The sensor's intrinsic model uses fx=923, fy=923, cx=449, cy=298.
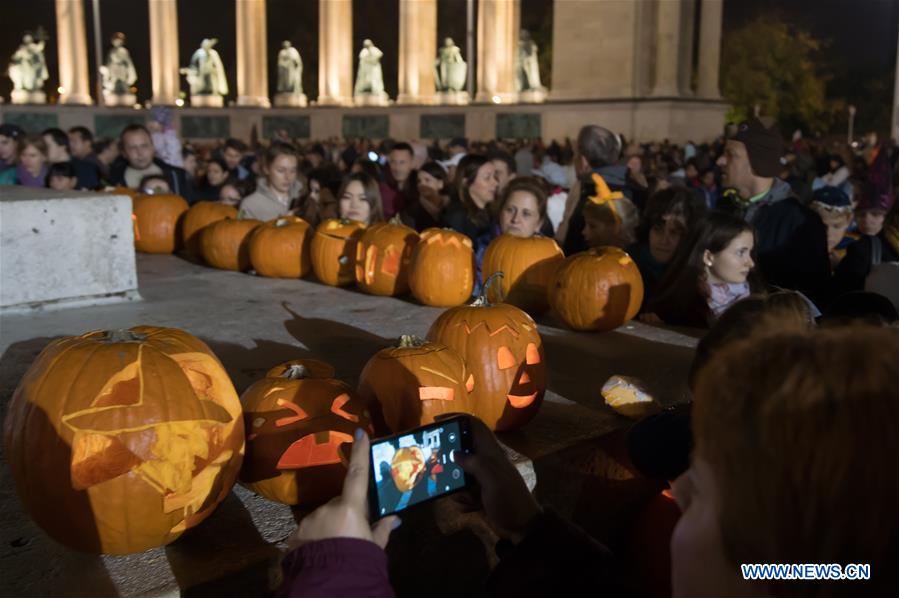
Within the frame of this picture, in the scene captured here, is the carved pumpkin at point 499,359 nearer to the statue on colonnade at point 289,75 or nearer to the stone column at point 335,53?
the stone column at point 335,53

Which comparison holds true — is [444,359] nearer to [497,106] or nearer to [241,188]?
[241,188]

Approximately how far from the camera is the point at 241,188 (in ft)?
37.5

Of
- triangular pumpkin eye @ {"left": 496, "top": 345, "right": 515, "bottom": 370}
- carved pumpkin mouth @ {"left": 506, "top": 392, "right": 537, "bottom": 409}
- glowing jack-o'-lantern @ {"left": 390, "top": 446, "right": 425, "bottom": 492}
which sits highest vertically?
glowing jack-o'-lantern @ {"left": 390, "top": 446, "right": 425, "bottom": 492}

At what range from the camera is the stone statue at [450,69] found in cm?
3991

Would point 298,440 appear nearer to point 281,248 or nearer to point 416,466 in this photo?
point 416,466

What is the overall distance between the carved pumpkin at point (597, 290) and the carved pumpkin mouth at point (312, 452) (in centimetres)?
274

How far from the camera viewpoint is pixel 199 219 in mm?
8445

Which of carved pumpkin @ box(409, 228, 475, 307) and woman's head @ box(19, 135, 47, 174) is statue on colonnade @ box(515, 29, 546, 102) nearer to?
woman's head @ box(19, 135, 47, 174)

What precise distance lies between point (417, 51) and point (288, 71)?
29.8ft

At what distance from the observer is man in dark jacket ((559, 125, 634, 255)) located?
7531 mm

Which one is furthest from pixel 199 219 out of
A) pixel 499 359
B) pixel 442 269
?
pixel 499 359

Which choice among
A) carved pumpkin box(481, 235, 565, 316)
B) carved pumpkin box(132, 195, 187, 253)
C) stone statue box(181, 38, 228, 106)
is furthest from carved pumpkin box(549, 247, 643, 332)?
stone statue box(181, 38, 228, 106)

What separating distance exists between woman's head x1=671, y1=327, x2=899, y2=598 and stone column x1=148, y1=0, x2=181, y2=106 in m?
43.4

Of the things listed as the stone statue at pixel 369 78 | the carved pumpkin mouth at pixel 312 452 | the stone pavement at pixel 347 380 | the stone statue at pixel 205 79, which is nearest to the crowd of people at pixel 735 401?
the stone pavement at pixel 347 380
